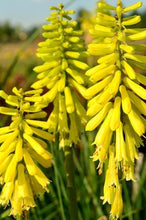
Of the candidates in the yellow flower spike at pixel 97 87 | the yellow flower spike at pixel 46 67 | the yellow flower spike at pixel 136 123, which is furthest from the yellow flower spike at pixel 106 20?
the yellow flower spike at pixel 46 67

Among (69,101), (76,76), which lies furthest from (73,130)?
(76,76)

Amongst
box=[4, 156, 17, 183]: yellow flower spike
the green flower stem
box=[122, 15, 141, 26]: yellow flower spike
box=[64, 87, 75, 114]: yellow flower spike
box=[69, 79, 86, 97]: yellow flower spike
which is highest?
box=[122, 15, 141, 26]: yellow flower spike

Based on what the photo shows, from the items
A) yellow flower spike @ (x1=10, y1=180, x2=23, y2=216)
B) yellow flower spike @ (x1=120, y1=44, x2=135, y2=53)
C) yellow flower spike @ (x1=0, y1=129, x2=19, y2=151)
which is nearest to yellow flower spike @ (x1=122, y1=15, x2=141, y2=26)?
yellow flower spike @ (x1=120, y1=44, x2=135, y2=53)

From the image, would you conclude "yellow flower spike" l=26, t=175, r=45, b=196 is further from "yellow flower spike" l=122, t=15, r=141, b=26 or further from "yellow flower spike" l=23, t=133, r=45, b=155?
"yellow flower spike" l=122, t=15, r=141, b=26

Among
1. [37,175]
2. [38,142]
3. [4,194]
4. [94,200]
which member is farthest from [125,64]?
[94,200]

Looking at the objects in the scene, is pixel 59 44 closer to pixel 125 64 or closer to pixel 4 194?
pixel 125 64

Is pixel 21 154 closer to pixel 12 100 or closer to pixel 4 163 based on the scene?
pixel 4 163

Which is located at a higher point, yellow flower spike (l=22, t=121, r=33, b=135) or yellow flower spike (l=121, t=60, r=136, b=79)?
yellow flower spike (l=121, t=60, r=136, b=79)
